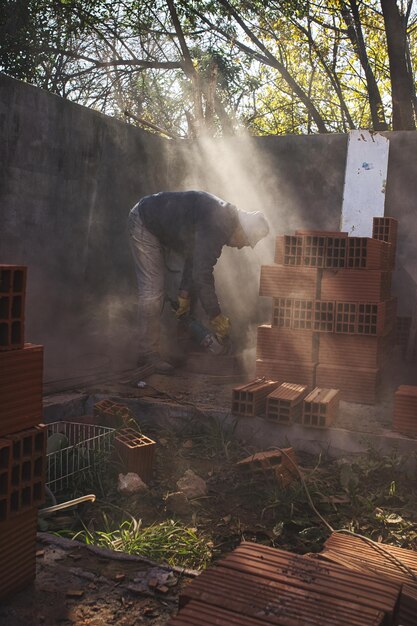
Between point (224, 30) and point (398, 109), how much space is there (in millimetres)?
5605

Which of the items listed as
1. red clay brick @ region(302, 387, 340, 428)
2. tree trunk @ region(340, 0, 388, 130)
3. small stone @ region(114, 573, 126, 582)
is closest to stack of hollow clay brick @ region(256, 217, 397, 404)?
red clay brick @ region(302, 387, 340, 428)

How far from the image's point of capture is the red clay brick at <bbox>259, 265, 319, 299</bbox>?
6.71m

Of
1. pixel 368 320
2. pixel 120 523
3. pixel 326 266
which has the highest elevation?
pixel 326 266

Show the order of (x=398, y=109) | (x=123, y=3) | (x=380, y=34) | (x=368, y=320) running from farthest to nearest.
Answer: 1. (x=380, y=34)
2. (x=123, y=3)
3. (x=398, y=109)
4. (x=368, y=320)

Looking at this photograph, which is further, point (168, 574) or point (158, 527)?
point (158, 527)

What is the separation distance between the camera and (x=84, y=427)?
5.27 m

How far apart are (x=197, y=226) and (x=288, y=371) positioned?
193 cm

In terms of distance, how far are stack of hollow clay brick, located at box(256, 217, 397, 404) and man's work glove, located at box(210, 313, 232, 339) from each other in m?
0.79

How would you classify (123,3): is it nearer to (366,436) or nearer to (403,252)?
(403,252)

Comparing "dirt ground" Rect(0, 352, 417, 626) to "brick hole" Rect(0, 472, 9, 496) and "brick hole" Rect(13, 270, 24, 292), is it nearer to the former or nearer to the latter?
"brick hole" Rect(0, 472, 9, 496)

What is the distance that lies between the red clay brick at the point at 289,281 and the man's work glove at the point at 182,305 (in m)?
1.53

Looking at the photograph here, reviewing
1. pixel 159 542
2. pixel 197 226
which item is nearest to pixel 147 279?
pixel 197 226

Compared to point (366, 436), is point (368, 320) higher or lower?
higher

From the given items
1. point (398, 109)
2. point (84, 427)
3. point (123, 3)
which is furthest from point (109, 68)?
point (84, 427)
